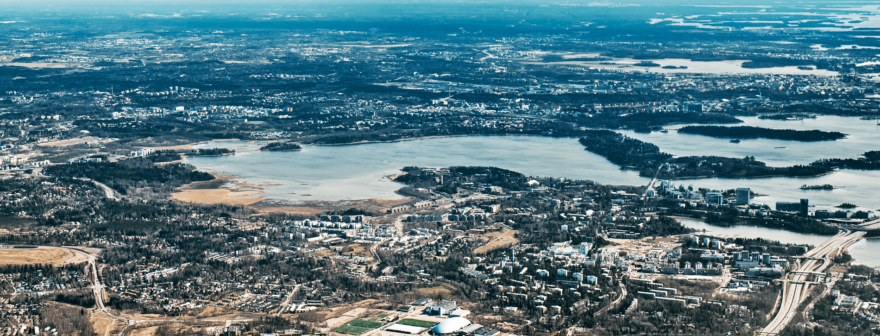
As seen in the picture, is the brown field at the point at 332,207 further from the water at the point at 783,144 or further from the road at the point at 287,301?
the water at the point at 783,144

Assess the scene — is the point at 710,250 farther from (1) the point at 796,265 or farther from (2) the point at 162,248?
(2) the point at 162,248

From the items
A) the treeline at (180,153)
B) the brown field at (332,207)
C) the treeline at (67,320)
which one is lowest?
the treeline at (180,153)

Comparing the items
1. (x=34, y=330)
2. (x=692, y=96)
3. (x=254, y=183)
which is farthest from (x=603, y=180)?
(x=692, y=96)

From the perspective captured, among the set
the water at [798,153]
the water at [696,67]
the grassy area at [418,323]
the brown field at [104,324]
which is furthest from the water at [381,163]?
the water at [696,67]

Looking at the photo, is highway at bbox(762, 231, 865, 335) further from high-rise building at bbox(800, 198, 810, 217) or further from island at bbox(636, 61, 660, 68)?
island at bbox(636, 61, 660, 68)

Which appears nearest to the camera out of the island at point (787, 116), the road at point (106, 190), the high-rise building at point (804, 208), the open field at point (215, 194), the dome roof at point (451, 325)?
the dome roof at point (451, 325)

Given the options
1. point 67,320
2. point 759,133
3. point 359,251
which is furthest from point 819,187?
point 67,320

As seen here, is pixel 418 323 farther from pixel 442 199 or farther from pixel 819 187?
pixel 819 187
